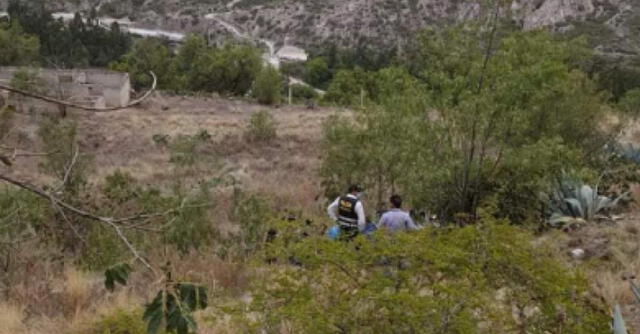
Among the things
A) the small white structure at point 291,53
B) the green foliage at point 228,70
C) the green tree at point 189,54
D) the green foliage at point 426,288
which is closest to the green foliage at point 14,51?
the green tree at point 189,54

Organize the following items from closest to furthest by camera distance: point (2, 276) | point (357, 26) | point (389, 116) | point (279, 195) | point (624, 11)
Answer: point (2, 276), point (389, 116), point (279, 195), point (624, 11), point (357, 26)

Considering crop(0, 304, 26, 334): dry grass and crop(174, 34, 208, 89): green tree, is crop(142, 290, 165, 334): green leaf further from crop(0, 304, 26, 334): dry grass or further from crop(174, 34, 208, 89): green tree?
crop(174, 34, 208, 89): green tree

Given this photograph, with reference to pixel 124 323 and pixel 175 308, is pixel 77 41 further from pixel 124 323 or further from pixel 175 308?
pixel 175 308

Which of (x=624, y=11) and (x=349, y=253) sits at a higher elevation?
(x=349, y=253)

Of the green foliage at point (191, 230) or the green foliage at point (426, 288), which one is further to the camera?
the green foliage at point (191, 230)

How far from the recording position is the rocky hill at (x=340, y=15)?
6738 cm

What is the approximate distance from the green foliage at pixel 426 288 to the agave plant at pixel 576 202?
19.3ft

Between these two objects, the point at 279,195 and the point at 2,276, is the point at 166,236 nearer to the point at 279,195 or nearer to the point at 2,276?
the point at 2,276

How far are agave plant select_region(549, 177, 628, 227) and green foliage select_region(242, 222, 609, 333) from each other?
588 centimetres

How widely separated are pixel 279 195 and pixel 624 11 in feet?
205

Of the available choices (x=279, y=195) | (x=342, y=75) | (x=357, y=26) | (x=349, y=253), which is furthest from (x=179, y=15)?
(x=349, y=253)

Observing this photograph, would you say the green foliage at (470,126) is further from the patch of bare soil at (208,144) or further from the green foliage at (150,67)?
the green foliage at (150,67)

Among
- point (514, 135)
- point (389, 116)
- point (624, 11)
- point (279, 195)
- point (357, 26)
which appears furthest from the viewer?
point (357, 26)

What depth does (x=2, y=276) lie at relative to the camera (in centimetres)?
694
